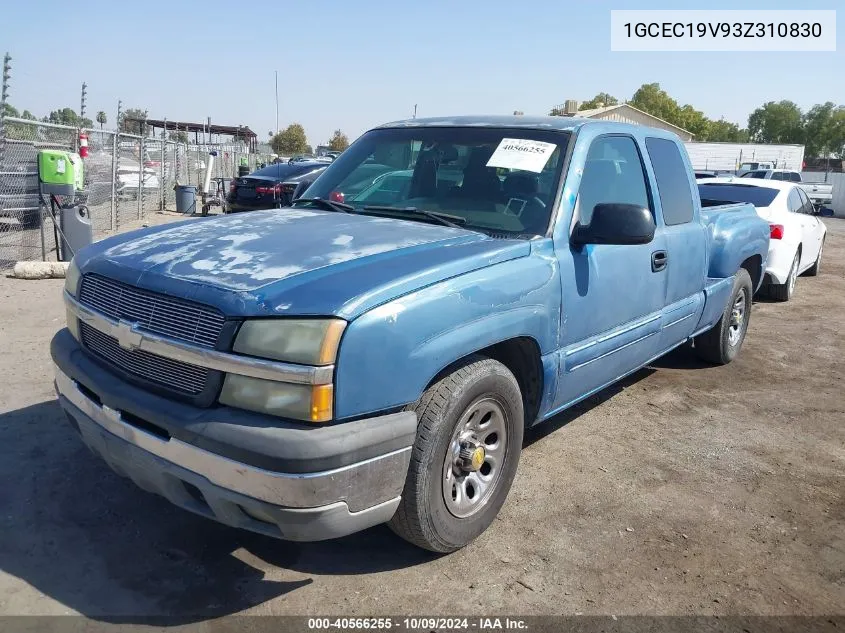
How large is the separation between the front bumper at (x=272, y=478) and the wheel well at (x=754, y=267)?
16.1 ft

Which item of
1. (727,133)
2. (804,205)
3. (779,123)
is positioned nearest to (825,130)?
(779,123)

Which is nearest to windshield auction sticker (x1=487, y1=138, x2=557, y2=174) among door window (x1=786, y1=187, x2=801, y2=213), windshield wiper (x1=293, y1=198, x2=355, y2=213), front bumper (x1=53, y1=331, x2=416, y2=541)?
windshield wiper (x1=293, y1=198, x2=355, y2=213)

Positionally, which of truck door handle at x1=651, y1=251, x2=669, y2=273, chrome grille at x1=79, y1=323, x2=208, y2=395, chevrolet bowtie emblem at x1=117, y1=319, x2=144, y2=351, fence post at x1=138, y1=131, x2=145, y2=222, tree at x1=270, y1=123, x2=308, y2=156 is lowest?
chrome grille at x1=79, y1=323, x2=208, y2=395

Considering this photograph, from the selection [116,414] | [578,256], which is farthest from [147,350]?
[578,256]

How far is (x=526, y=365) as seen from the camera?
135 inches

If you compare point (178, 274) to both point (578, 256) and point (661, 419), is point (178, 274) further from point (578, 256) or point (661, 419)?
point (661, 419)

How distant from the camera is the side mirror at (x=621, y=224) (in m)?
3.32

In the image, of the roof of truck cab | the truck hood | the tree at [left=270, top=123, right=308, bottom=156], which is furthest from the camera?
the tree at [left=270, top=123, right=308, bottom=156]

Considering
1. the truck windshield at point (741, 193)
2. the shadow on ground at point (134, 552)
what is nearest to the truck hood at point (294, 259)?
the shadow on ground at point (134, 552)

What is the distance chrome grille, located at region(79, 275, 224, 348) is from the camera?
98.3 inches

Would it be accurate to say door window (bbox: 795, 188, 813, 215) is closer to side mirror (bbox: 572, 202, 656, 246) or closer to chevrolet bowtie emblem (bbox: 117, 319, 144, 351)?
side mirror (bbox: 572, 202, 656, 246)

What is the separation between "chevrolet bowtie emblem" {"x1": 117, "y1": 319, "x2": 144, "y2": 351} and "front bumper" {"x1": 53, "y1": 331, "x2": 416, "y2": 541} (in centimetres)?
17

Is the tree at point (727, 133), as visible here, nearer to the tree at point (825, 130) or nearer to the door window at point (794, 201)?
the tree at point (825, 130)

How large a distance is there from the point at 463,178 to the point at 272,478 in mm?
2075
